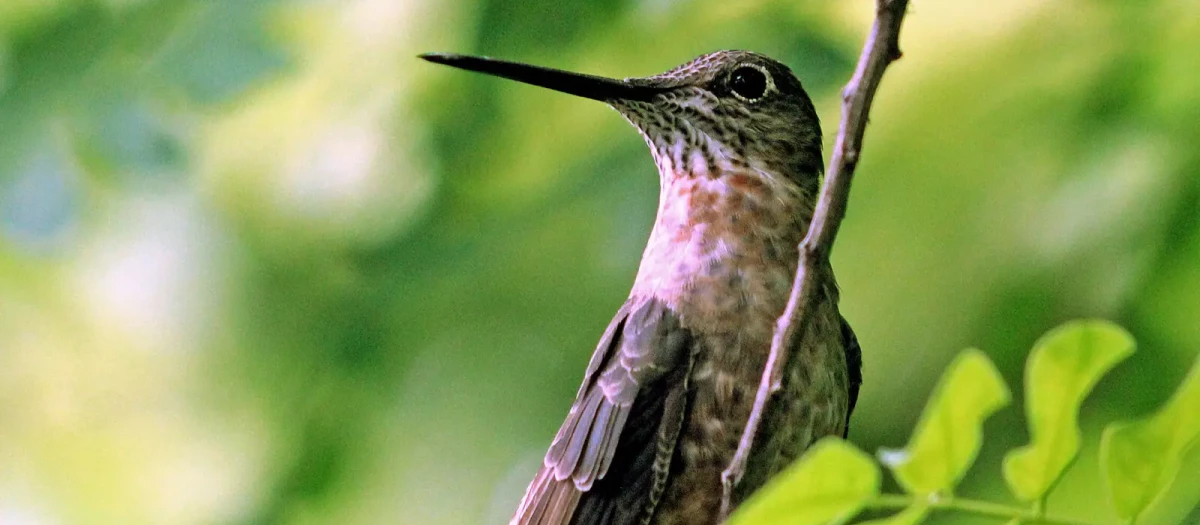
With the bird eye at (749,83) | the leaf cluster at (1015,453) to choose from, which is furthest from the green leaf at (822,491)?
the bird eye at (749,83)

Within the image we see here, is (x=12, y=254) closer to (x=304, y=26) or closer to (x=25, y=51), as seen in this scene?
(x=25, y=51)

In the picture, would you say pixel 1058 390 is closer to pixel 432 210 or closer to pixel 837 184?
pixel 837 184

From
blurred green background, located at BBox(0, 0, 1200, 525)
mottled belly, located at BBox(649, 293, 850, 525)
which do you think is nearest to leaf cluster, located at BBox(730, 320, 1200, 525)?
mottled belly, located at BBox(649, 293, 850, 525)

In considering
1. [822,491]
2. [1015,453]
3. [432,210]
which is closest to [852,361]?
[432,210]

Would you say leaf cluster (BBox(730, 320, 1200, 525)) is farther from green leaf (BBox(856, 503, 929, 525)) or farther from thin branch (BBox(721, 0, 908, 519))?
thin branch (BBox(721, 0, 908, 519))

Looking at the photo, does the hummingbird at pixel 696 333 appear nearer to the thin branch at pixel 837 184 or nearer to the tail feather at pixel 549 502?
the tail feather at pixel 549 502

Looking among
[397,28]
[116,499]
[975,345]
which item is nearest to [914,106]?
[975,345]
